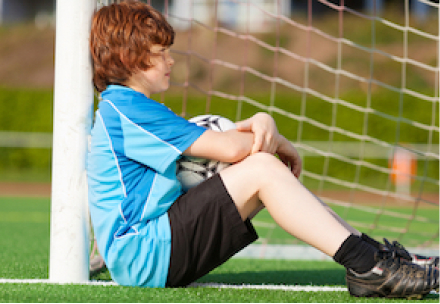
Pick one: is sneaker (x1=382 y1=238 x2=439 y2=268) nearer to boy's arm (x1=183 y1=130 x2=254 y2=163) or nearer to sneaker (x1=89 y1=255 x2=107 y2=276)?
boy's arm (x1=183 y1=130 x2=254 y2=163)

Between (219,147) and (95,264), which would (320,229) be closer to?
(219,147)

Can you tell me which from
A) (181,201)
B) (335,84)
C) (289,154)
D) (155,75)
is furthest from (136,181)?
(335,84)

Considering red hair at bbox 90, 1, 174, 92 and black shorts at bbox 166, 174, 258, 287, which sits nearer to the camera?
black shorts at bbox 166, 174, 258, 287

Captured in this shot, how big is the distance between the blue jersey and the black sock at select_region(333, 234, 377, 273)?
21.0 inches

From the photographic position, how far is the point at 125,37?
178 cm

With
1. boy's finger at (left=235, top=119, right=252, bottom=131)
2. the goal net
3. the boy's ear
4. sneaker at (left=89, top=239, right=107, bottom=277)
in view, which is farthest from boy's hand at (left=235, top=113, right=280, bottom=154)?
the goal net

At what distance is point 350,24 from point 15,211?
11.3m

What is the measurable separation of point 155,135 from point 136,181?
0.55 ft

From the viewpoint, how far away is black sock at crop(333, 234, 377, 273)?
5.34ft

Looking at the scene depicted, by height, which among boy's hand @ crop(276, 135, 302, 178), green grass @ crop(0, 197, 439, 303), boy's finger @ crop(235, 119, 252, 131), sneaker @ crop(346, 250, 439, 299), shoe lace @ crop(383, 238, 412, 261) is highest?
boy's finger @ crop(235, 119, 252, 131)

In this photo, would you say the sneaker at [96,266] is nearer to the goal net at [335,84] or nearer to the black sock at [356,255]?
the black sock at [356,255]

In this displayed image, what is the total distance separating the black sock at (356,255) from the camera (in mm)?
1629

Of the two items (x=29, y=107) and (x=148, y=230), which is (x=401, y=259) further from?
(x=29, y=107)

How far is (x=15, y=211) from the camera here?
19.9 feet
